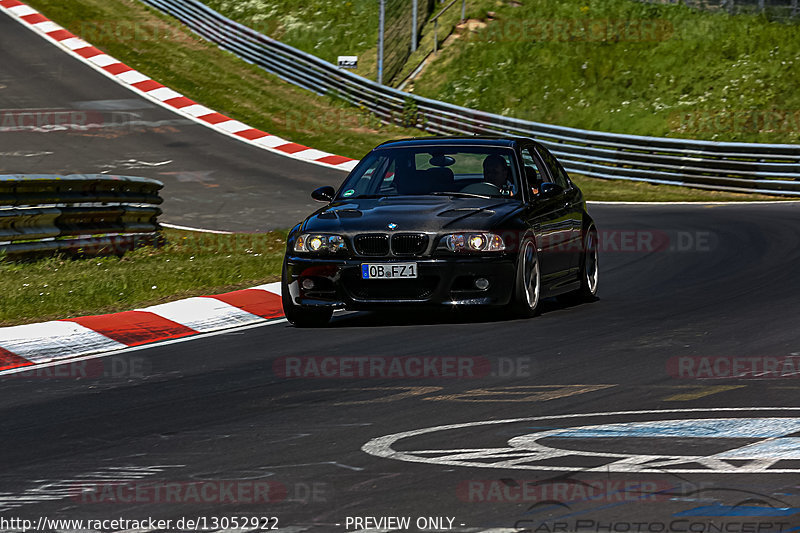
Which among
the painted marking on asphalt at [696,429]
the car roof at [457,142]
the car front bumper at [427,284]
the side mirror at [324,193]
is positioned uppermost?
the car roof at [457,142]

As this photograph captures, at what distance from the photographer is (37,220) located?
1434cm

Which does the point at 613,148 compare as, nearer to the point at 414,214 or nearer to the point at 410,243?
the point at 414,214

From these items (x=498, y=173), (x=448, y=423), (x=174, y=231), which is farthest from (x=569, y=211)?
(x=174, y=231)

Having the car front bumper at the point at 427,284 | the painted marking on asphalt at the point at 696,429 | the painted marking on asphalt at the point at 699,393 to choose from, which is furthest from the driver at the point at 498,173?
the painted marking on asphalt at the point at 696,429

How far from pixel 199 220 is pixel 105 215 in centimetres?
511

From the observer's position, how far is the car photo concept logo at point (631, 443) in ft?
17.9

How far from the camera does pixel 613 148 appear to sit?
95.5 feet

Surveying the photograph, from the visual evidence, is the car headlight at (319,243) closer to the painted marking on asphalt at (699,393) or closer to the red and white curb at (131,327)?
the red and white curb at (131,327)

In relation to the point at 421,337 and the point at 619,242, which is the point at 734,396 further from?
the point at 619,242

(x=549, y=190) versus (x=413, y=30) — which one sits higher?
(x=413, y=30)

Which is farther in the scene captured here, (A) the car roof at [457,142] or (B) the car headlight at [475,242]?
(A) the car roof at [457,142]

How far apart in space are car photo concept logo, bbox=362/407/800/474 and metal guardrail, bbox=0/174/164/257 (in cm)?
892

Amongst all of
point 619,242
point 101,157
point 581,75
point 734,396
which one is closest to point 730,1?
point 581,75

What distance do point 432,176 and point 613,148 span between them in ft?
60.9
